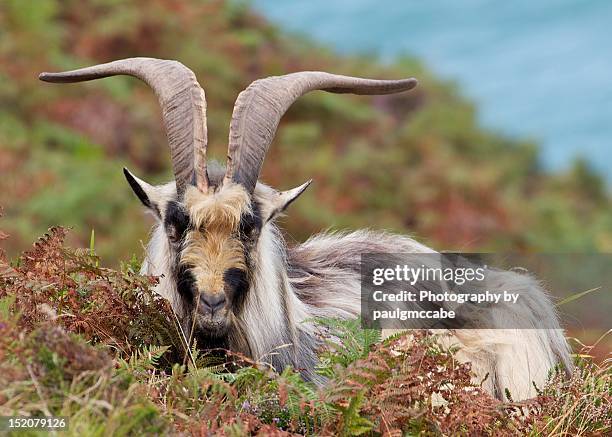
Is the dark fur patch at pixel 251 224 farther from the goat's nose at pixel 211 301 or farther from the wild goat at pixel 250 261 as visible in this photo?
the goat's nose at pixel 211 301

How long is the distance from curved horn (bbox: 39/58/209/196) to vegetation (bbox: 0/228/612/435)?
870 millimetres

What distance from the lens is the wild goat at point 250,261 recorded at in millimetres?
7133

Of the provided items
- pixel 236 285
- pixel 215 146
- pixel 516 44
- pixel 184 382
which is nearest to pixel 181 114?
pixel 236 285

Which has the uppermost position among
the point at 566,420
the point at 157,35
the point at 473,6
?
the point at 473,6

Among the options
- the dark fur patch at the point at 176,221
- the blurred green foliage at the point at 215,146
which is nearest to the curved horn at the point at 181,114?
the dark fur patch at the point at 176,221

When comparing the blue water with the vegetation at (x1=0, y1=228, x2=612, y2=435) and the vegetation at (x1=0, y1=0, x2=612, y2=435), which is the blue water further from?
the vegetation at (x1=0, y1=228, x2=612, y2=435)

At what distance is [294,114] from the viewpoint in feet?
80.1

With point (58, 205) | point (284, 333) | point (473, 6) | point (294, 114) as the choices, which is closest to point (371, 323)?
point (284, 333)

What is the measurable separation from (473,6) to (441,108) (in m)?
40.1

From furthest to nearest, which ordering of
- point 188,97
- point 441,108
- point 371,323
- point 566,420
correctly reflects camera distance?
point 441,108 → point 371,323 → point 188,97 → point 566,420

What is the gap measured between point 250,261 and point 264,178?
13.6 metres

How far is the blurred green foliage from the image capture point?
19.1 meters

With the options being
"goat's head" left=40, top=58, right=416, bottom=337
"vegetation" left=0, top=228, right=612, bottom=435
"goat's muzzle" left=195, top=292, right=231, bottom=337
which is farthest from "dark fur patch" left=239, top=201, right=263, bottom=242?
"vegetation" left=0, top=228, right=612, bottom=435

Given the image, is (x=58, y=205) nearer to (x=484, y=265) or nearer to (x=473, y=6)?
(x=484, y=265)
